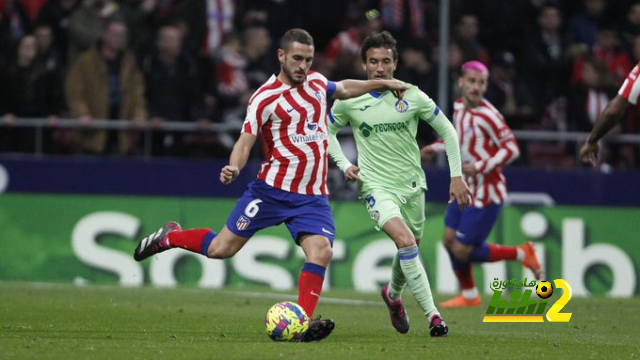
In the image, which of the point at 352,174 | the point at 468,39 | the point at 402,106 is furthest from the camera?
the point at 468,39

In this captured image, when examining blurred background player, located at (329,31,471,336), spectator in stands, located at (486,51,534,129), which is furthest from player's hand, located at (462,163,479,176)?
spectator in stands, located at (486,51,534,129)

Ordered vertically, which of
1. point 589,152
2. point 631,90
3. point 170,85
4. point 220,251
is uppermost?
point 631,90

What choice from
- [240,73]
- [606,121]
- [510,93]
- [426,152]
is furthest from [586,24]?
[606,121]

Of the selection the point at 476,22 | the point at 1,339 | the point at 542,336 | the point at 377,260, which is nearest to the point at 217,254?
the point at 1,339

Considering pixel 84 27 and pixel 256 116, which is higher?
pixel 256 116

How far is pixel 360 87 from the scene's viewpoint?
388 inches

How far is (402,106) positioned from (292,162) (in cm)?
138

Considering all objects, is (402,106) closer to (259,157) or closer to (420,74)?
(259,157)

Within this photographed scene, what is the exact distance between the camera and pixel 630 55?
18.7 meters

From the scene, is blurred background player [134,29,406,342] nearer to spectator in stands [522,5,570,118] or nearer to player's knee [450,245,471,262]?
player's knee [450,245,471,262]

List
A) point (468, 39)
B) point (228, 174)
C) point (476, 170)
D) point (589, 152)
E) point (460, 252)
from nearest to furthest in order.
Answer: point (589, 152) → point (228, 174) → point (476, 170) → point (460, 252) → point (468, 39)

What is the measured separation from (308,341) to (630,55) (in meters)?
11.1

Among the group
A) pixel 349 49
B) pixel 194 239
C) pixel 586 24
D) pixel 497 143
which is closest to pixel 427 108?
pixel 194 239

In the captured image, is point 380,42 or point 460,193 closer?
point 460,193
